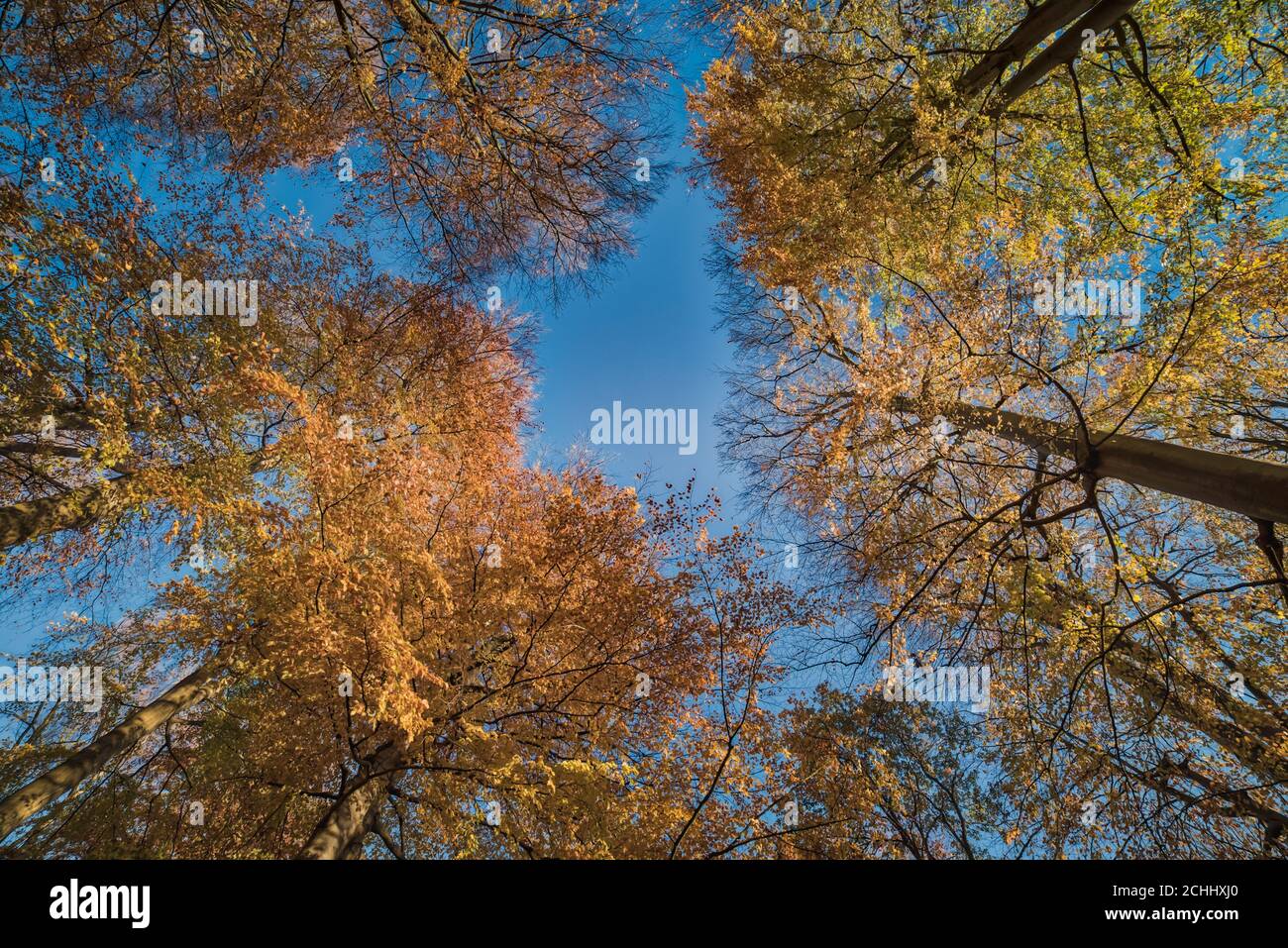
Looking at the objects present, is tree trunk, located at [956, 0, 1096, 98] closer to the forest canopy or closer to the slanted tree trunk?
the forest canopy

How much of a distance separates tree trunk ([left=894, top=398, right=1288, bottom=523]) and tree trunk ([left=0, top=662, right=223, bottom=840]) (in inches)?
353

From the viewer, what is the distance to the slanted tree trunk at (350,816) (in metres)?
4.61

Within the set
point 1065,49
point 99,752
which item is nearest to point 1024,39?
point 1065,49

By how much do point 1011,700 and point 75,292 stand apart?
1129 centimetres

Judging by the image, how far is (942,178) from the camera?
670 centimetres

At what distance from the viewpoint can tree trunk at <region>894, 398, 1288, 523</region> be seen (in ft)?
10.7

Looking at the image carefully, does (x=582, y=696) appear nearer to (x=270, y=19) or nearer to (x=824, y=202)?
(x=824, y=202)

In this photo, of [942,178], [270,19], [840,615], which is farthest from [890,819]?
[270,19]

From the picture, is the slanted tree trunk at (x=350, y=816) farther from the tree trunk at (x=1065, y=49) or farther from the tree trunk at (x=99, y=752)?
the tree trunk at (x=1065, y=49)

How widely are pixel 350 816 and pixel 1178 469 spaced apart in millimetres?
7904

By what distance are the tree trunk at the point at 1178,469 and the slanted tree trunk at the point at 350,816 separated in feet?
22.3

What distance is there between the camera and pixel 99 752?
5.76m

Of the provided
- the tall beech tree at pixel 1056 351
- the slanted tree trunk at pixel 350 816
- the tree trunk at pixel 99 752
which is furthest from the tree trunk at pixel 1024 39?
the tree trunk at pixel 99 752

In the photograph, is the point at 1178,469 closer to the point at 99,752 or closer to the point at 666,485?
the point at 666,485
